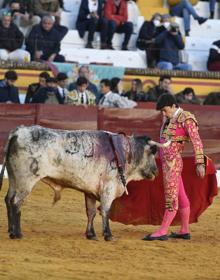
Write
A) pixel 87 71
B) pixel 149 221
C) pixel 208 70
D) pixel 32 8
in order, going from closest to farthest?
pixel 149 221 < pixel 87 71 < pixel 32 8 < pixel 208 70

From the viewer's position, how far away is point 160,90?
16875 millimetres

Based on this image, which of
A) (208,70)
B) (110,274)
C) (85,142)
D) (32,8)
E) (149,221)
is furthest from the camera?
(208,70)

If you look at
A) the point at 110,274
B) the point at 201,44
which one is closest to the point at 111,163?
the point at 110,274

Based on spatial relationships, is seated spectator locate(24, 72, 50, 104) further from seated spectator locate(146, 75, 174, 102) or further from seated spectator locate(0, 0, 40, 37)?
seated spectator locate(0, 0, 40, 37)

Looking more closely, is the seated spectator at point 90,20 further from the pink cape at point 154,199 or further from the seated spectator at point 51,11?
the pink cape at point 154,199

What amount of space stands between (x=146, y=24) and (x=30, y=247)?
31.4 ft

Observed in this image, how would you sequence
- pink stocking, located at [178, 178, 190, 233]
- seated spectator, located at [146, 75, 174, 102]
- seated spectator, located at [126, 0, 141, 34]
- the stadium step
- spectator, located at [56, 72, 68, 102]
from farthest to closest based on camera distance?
seated spectator, located at [126, 0, 141, 34]
the stadium step
seated spectator, located at [146, 75, 174, 102]
spectator, located at [56, 72, 68, 102]
pink stocking, located at [178, 178, 190, 233]

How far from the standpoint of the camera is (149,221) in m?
11.1

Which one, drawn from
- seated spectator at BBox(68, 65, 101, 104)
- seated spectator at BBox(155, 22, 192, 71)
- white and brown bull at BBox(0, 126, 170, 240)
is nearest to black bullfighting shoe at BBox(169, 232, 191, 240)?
white and brown bull at BBox(0, 126, 170, 240)

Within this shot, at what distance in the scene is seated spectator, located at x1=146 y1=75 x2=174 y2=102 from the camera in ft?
55.1

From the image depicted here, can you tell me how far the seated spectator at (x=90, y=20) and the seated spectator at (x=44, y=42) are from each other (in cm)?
A: 103

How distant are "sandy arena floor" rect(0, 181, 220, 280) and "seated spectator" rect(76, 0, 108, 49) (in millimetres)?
6503

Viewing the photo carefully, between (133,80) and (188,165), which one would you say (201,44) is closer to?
(133,80)

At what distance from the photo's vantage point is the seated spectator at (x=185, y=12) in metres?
20.0
